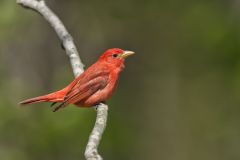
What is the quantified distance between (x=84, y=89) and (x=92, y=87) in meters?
0.15

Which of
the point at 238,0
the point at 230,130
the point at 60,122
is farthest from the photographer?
the point at 230,130

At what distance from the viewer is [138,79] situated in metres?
16.4

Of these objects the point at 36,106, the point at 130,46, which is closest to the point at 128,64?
the point at 130,46

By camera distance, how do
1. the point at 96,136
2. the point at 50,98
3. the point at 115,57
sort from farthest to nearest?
the point at 115,57
the point at 50,98
the point at 96,136

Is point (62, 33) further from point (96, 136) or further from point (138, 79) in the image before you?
point (138, 79)

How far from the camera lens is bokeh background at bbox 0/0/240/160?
1130 cm

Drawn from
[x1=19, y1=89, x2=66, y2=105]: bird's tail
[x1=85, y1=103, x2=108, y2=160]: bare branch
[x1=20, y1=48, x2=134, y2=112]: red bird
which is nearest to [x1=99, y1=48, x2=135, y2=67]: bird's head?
[x1=20, y1=48, x2=134, y2=112]: red bird

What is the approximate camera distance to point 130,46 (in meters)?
15.9

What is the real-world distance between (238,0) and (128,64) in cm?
288

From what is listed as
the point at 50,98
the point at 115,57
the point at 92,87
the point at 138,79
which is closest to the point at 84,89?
the point at 92,87

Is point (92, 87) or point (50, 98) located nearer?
point (50, 98)

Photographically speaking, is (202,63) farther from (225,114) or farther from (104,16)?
(104,16)

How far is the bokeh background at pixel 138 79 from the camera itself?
11.3m

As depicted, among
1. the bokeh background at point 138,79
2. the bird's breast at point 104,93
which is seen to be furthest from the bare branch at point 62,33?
the bokeh background at point 138,79
